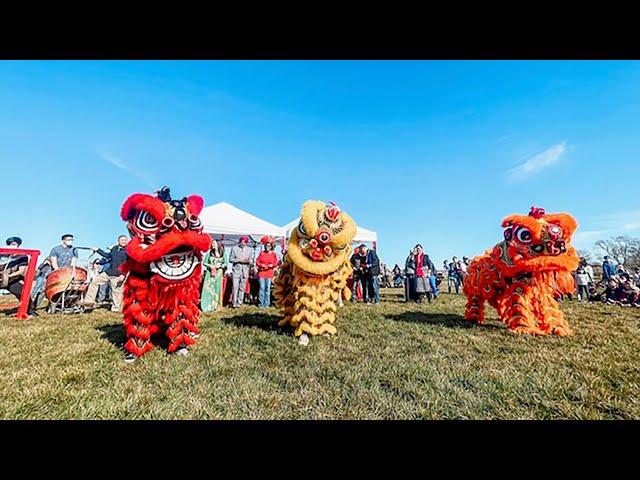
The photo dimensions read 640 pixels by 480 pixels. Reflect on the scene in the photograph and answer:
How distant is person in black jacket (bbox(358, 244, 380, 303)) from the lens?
398 inches

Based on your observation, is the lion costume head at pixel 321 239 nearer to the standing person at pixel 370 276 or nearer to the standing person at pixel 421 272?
the standing person at pixel 370 276

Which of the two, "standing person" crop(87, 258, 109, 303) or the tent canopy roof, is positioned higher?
the tent canopy roof

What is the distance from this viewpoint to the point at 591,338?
15.4 ft

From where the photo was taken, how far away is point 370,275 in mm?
10219

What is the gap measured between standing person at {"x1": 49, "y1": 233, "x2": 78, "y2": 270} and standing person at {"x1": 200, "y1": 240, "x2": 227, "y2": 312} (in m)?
3.72

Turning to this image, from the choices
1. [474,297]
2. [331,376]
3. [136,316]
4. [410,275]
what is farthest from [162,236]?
[410,275]

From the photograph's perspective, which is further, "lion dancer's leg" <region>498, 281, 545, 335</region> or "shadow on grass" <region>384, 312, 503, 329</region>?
"shadow on grass" <region>384, 312, 503, 329</region>

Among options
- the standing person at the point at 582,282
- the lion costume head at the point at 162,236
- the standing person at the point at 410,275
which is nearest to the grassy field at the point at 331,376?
the lion costume head at the point at 162,236

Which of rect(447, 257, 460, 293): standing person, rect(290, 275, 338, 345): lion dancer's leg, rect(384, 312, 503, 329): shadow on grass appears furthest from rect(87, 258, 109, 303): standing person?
rect(447, 257, 460, 293): standing person

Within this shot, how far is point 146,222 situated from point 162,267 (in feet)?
1.99

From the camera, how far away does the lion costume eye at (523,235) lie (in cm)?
477

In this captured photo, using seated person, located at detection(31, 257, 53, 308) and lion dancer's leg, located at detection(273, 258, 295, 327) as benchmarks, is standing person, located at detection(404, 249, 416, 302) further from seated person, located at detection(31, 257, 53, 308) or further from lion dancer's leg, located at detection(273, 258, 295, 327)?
seated person, located at detection(31, 257, 53, 308)

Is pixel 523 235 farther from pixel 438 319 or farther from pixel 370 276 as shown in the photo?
pixel 370 276
